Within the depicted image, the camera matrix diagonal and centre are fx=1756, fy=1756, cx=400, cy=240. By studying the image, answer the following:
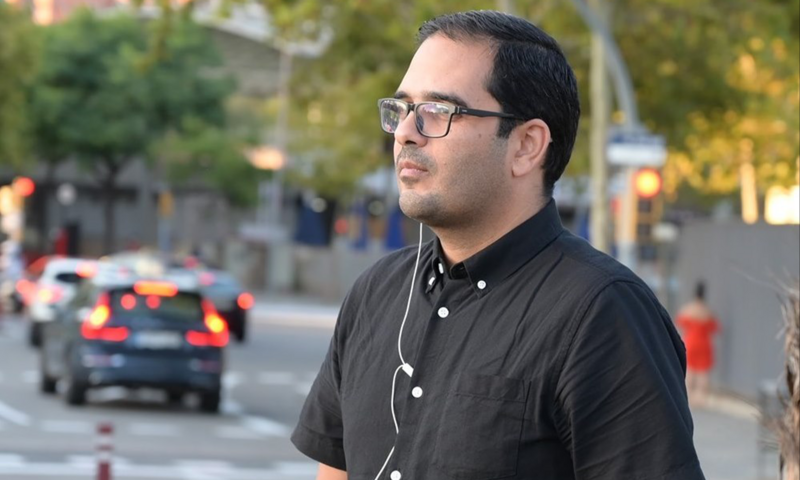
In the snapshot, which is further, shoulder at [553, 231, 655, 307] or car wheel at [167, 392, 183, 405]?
car wheel at [167, 392, 183, 405]

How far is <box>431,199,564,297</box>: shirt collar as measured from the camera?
299 centimetres

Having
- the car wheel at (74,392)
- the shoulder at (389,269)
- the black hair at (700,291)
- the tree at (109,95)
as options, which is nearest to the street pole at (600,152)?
the black hair at (700,291)

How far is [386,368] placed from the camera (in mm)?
3098

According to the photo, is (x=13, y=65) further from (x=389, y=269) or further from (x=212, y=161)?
(x=389, y=269)

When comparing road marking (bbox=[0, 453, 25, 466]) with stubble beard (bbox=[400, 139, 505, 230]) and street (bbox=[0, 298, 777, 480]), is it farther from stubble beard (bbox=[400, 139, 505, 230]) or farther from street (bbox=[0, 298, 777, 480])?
stubble beard (bbox=[400, 139, 505, 230])

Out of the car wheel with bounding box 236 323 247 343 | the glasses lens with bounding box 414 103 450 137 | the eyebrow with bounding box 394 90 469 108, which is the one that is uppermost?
the eyebrow with bounding box 394 90 469 108

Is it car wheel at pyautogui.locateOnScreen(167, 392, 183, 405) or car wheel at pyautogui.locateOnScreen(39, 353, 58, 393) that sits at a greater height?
car wheel at pyautogui.locateOnScreen(39, 353, 58, 393)

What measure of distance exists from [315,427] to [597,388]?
2.59 feet

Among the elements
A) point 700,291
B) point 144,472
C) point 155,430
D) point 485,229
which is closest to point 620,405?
point 485,229

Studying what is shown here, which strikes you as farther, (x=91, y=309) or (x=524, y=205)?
(x=91, y=309)

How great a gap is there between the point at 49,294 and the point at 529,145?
1066 inches

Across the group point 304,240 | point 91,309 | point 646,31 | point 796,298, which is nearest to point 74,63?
point 304,240

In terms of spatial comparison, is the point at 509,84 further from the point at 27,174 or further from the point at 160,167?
the point at 27,174

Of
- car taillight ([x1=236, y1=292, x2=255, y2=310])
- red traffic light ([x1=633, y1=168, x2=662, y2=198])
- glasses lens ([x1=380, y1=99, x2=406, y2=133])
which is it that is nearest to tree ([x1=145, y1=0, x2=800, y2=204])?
red traffic light ([x1=633, y1=168, x2=662, y2=198])
